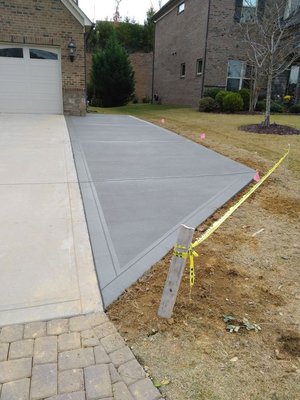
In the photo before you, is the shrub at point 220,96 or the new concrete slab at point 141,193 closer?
the new concrete slab at point 141,193

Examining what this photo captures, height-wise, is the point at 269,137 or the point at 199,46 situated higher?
the point at 199,46

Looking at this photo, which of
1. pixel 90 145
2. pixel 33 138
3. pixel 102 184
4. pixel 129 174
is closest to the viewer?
pixel 102 184

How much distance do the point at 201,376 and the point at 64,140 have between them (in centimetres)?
742

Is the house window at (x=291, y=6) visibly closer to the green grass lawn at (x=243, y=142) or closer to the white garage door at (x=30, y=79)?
the green grass lawn at (x=243, y=142)

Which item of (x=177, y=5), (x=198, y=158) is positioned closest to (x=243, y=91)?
(x=177, y=5)

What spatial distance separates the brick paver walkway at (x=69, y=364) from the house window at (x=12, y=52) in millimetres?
13350

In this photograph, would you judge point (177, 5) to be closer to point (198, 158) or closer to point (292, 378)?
point (198, 158)

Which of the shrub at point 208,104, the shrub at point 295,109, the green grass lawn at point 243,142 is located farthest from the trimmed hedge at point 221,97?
the green grass lawn at point 243,142

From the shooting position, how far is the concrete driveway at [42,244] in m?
2.61

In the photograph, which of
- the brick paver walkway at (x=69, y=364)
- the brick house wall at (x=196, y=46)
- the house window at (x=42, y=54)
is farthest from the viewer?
the brick house wall at (x=196, y=46)

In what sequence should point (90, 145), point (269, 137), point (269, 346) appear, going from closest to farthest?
point (269, 346) < point (90, 145) < point (269, 137)

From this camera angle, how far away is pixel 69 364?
2064 mm

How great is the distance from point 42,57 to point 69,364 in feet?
45.0

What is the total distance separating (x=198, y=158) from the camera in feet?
23.8
